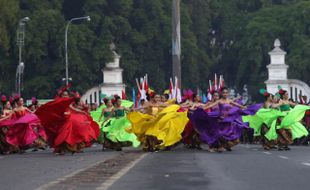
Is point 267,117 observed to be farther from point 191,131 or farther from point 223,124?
point 223,124

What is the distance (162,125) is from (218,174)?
12043 millimetres

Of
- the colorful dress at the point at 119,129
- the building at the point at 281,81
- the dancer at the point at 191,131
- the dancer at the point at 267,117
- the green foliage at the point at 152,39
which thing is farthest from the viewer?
the green foliage at the point at 152,39

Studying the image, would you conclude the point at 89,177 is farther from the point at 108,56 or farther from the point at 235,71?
the point at 235,71

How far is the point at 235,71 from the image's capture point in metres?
75.5

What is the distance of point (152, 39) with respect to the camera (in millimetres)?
67688

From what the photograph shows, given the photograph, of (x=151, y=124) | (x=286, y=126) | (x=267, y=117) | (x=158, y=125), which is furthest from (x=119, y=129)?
(x=286, y=126)

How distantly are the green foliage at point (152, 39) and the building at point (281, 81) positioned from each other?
22.9 feet

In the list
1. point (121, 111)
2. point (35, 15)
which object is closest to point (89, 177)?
point (121, 111)

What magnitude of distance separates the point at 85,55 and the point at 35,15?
13.2ft

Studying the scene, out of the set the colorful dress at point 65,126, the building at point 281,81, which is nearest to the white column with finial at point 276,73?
the building at point 281,81

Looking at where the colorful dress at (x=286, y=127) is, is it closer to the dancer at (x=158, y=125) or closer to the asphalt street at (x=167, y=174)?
the dancer at (x=158, y=125)

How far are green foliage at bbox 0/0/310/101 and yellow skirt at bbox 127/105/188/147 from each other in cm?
2835

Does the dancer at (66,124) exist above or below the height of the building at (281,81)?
below

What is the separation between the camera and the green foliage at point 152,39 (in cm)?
6038
